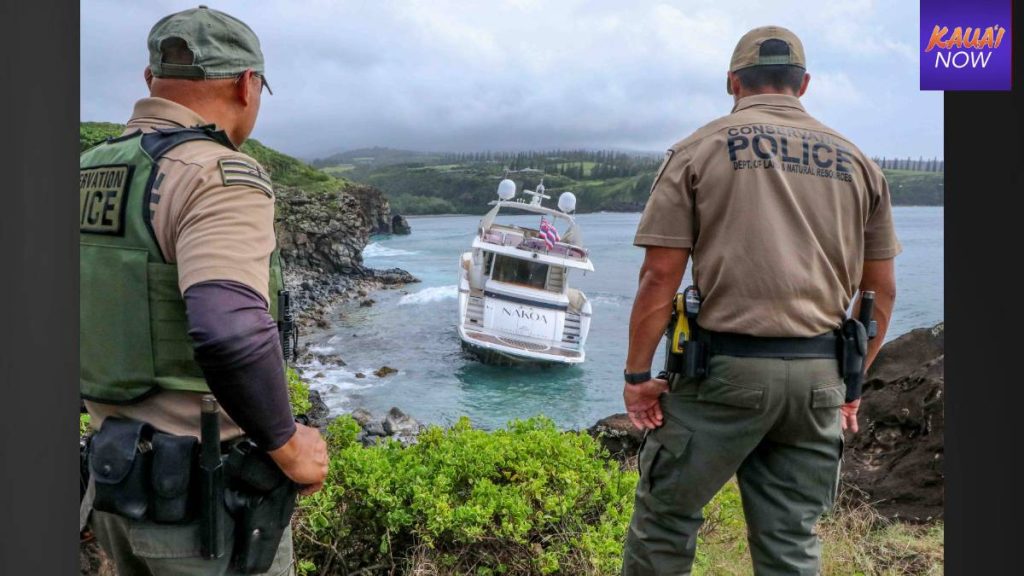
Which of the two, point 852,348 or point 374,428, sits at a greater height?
point 852,348

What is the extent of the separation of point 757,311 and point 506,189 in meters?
12.0

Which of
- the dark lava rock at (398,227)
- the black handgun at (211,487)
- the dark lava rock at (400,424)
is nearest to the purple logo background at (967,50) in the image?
the black handgun at (211,487)

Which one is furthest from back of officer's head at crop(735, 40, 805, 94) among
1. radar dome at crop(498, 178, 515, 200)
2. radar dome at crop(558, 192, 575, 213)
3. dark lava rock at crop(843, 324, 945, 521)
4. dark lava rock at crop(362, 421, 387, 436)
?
radar dome at crop(558, 192, 575, 213)

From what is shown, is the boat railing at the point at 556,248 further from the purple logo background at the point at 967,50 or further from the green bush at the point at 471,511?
the purple logo background at the point at 967,50

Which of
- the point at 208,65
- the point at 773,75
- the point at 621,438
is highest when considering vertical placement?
the point at 773,75

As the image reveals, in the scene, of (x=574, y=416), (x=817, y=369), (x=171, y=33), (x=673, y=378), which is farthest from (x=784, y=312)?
(x=574, y=416)

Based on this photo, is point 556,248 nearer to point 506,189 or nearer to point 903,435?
point 506,189

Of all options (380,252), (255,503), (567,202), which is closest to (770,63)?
(255,503)

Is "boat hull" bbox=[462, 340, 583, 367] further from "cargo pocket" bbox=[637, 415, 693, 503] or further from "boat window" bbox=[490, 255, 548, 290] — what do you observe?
"cargo pocket" bbox=[637, 415, 693, 503]

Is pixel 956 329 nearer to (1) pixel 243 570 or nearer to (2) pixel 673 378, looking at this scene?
(2) pixel 673 378

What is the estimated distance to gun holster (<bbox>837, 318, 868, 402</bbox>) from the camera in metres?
1.84

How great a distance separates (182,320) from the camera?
51.4 inches

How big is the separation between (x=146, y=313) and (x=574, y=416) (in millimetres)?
11779

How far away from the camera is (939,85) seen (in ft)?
6.40
